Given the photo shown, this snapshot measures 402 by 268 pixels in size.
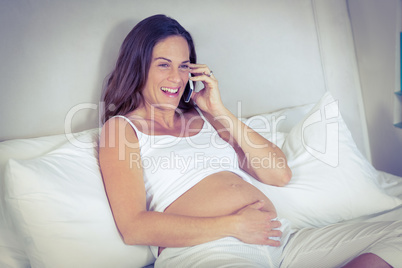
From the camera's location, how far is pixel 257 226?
1.10 metres

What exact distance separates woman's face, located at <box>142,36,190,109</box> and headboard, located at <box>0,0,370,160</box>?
31cm

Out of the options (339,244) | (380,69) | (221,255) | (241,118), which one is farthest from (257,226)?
(380,69)

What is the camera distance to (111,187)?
3.67 ft

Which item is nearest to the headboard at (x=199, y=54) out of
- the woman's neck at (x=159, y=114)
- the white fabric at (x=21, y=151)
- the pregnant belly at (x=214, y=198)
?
the white fabric at (x=21, y=151)

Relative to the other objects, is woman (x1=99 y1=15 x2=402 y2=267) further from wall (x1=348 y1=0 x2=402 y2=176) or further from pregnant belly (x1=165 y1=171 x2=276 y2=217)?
wall (x1=348 y1=0 x2=402 y2=176)

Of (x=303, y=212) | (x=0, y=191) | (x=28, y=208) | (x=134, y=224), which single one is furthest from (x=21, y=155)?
(x=303, y=212)

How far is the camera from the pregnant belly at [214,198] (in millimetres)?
1156

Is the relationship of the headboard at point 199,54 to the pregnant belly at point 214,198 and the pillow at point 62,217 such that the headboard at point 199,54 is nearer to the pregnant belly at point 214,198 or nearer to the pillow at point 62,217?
the pillow at point 62,217

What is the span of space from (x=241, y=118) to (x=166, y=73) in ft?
1.74

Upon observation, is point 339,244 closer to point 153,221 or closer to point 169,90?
point 153,221

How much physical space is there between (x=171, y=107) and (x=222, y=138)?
10.2 inches

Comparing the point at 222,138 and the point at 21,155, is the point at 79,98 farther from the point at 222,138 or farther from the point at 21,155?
the point at 222,138

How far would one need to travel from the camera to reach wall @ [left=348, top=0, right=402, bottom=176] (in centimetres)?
182

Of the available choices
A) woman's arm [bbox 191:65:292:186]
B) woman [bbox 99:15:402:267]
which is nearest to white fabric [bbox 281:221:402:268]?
woman [bbox 99:15:402:267]
